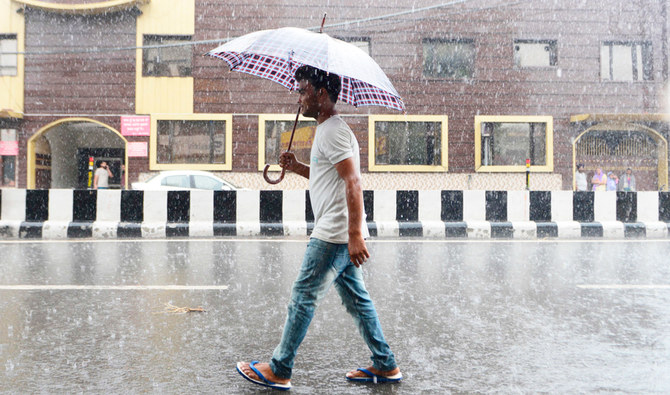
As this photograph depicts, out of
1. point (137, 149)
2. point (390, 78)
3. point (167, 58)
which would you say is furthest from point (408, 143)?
point (137, 149)

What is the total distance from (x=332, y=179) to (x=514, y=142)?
18.0m

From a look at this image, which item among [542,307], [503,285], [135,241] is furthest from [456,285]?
[135,241]

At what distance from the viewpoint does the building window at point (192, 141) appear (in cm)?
1919

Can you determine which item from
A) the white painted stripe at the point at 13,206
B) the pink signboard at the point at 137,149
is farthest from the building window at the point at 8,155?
the white painted stripe at the point at 13,206

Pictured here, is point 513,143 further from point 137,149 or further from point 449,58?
point 137,149

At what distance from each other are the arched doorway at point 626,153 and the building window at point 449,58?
4.63 metres

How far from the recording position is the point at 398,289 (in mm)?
A: 5445

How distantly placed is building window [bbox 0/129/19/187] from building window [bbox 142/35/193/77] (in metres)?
4.65

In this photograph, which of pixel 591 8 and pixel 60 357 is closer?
pixel 60 357

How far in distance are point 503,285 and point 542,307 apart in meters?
0.91

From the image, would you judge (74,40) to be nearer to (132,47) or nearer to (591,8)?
(132,47)

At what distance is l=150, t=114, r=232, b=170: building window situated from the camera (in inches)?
755

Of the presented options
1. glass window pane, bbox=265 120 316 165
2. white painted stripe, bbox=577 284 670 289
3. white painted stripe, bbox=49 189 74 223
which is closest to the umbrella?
white painted stripe, bbox=577 284 670 289

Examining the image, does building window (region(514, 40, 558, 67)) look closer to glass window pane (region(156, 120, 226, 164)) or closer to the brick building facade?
the brick building facade
